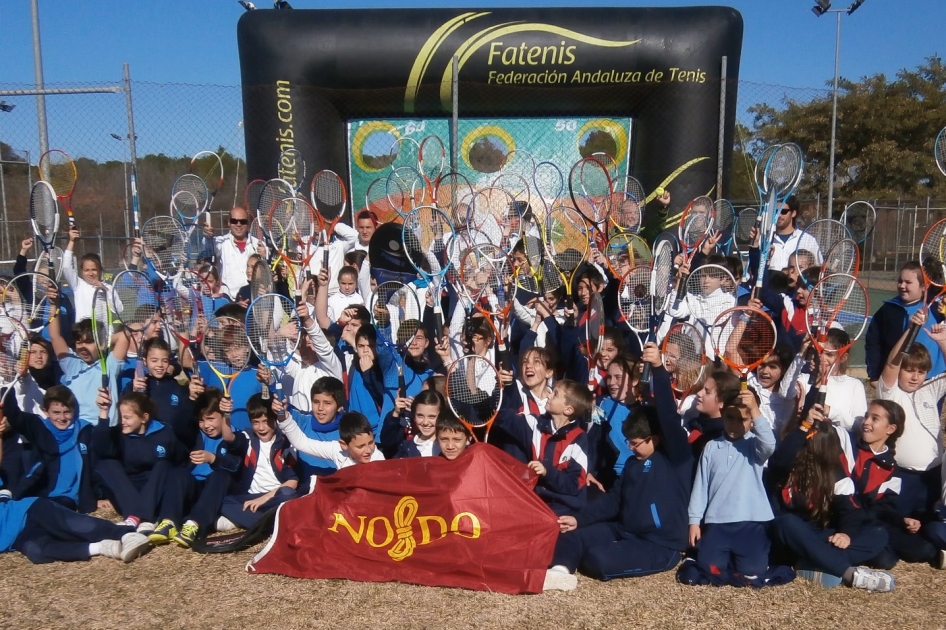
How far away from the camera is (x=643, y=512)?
13.3 feet

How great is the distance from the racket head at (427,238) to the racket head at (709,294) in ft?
5.64

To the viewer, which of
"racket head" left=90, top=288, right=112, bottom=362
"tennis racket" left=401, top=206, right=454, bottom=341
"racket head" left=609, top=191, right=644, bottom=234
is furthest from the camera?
"racket head" left=609, top=191, right=644, bottom=234

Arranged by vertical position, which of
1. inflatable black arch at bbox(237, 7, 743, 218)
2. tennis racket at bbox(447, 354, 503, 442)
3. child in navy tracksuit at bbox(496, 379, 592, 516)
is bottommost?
child in navy tracksuit at bbox(496, 379, 592, 516)

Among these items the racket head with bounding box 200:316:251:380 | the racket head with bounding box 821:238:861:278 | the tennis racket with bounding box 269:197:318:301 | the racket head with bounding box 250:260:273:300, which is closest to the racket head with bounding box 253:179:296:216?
the tennis racket with bounding box 269:197:318:301

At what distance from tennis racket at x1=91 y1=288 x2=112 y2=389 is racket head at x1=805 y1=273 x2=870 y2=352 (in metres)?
4.30

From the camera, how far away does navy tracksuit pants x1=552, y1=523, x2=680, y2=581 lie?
390 cm

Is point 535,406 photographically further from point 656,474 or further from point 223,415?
point 223,415

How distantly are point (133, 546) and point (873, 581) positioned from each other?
12.6ft

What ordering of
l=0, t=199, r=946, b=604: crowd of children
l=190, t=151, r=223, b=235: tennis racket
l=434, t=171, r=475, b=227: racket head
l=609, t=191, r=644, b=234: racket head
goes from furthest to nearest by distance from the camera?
l=190, t=151, r=223, b=235: tennis racket
l=434, t=171, r=475, b=227: racket head
l=609, t=191, r=644, b=234: racket head
l=0, t=199, r=946, b=604: crowd of children

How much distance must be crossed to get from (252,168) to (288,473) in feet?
18.8

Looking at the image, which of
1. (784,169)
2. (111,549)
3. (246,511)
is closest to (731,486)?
(246,511)

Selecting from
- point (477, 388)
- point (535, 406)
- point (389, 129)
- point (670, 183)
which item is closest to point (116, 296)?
point (477, 388)

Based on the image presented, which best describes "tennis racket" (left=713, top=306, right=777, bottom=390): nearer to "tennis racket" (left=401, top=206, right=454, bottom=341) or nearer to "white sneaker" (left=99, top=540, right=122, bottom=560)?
"tennis racket" (left=401, top=206, right=454, bottom=341)

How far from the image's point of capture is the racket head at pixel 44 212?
Answer: 620 cm
